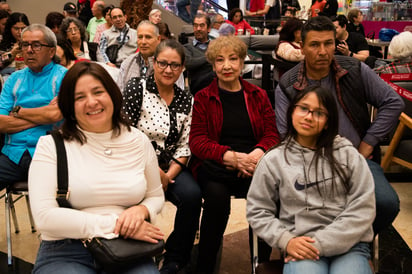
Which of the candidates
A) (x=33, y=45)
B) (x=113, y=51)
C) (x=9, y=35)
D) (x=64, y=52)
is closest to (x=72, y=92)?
(x=33, y=45)

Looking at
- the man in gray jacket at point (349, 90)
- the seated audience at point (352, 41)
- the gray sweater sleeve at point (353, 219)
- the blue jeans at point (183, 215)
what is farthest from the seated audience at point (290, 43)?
the gray sweater sleeve at point (353, 219)

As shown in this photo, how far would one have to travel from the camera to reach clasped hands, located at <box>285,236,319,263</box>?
1922 millimetres

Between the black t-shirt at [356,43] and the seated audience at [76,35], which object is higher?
the seated audience at [76,35]

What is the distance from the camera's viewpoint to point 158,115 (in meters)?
2.75

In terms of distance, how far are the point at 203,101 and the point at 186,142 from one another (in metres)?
0.27

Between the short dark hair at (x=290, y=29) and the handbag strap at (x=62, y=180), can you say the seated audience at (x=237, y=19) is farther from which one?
the handbag strap at (x=62, y=180)

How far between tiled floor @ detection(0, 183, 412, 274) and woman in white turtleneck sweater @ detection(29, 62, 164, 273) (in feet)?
3.29

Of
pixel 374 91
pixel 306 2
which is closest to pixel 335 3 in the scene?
pixel 306 2

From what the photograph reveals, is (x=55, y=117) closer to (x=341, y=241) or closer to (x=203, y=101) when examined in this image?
(x=203, y=101)

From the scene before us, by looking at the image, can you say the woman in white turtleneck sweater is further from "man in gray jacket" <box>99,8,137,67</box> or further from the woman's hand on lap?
"man in gray jacket" <box>99,8,137,67</box>

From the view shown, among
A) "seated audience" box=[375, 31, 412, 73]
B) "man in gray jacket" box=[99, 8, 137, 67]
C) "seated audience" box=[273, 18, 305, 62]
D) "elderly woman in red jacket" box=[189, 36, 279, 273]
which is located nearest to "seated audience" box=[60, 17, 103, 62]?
"man in gray jacket" box=[99, 8, 137, 67]

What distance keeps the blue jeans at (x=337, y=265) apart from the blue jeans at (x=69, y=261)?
587mm

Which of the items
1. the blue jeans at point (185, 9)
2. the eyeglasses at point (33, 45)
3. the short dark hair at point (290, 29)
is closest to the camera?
the eyeglasses at point (33, 45)

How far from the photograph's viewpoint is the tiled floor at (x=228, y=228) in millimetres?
3062
